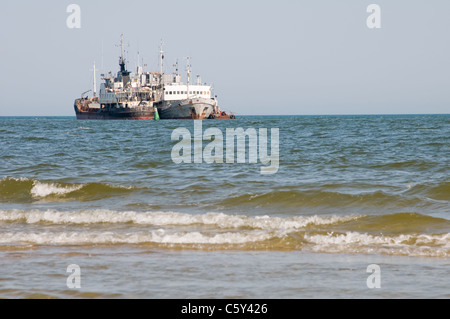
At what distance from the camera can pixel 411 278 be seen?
743 cm

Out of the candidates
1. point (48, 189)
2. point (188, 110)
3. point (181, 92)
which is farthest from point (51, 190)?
point (181, 92)

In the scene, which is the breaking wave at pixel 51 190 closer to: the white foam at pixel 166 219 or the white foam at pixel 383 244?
the white foam at pixel 166 219

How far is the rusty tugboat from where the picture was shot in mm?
94900

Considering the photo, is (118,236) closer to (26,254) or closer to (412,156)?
(26,254)

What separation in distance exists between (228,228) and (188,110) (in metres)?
83.2

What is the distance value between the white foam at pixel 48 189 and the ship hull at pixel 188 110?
252ft

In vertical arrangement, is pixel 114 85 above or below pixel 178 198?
above

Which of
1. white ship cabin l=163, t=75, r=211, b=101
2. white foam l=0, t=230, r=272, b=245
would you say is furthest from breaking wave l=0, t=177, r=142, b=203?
white ship cabin l=163, t=75, r=211, b=101

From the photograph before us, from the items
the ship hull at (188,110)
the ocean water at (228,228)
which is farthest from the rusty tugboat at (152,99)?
the ocean water at (228,228)

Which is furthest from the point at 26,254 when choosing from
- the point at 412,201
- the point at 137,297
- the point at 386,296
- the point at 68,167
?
the point at 68,167

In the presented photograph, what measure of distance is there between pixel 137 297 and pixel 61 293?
0.92m

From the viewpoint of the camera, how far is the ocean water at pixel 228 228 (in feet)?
23.8

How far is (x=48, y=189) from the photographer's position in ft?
55.9

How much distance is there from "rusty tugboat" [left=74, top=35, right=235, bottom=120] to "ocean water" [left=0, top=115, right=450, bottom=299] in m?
72.6
